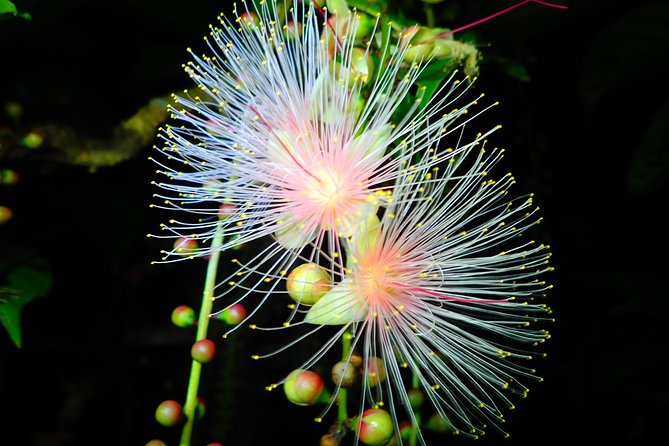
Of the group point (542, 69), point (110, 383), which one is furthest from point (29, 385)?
point (542, 69)

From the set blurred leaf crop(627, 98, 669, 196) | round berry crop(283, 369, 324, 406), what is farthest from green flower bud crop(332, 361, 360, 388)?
blurred leaf crop(627, 98, 669, 196)

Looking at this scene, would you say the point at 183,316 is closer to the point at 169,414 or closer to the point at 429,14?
the point at 169,414

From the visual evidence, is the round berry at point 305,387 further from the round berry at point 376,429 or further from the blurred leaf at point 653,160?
the blurred leaf at point 653,160

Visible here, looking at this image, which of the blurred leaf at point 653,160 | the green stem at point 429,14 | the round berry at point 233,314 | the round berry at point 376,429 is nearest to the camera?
the round berry at point 376,429

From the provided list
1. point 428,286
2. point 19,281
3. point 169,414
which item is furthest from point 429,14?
point 19,281

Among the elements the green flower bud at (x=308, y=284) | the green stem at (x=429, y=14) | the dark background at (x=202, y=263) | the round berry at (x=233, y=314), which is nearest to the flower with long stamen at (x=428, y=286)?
the green flower bud at (x=308, y=284)
